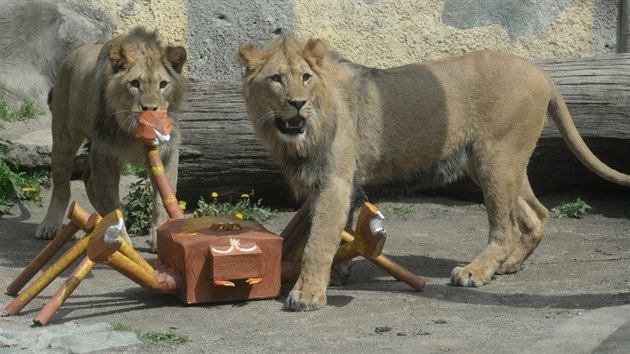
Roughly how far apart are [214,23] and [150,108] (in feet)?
8.80

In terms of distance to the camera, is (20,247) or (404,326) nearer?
(404,326)

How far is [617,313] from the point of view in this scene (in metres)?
4.62

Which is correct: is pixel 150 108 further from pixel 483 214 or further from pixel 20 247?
pixel 483 214

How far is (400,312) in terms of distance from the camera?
5406mm

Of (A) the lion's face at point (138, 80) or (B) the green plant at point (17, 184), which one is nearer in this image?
(A) the lion's face at point (138, 80)

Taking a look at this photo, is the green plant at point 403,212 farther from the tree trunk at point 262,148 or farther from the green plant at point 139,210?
the green plant at point 139,210

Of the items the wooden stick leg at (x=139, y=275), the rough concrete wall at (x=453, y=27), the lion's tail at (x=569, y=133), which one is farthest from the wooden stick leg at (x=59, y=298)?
the rough concrete wall at (x=453, y=27)

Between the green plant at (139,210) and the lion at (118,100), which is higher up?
the lion at (118,100)

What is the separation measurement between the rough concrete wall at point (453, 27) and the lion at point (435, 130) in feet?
9.01

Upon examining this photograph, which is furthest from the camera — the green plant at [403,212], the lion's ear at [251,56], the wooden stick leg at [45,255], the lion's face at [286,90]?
the green plant at [403,212]

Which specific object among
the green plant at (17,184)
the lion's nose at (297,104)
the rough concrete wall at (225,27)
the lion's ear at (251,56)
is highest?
the lion's ear at (251,56)

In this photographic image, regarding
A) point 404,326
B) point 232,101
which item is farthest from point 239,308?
point 232,101

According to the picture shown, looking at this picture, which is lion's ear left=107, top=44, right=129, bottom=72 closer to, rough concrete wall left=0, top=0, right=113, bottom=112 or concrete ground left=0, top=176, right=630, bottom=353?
concrete ground left=0, top=176, right=630, bottom=353

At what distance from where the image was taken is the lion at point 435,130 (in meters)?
5.91
